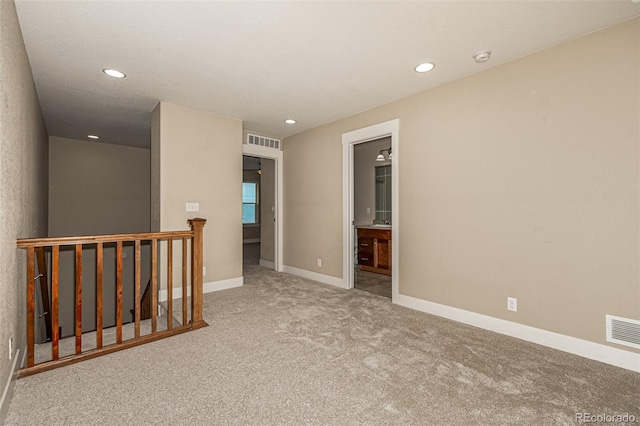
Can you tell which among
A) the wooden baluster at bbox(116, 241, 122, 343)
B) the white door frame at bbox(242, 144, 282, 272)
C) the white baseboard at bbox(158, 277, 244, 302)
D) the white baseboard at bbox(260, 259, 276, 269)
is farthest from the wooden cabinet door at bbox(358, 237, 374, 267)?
the wooden baluster at bbox(116, 241, 122, 343)

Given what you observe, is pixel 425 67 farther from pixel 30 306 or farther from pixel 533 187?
pixel 30 306

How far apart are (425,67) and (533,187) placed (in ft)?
4.57

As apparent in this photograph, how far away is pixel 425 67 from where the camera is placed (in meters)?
2.71

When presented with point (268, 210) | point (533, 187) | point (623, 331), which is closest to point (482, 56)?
point (533, 187)

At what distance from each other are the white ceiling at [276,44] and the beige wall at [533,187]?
0.82 feet

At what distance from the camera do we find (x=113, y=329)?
9.58 ft

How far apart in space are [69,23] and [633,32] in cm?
389

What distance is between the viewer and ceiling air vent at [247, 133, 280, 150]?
4.87 m

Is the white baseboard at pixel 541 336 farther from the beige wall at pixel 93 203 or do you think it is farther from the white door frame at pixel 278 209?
the beige wall at pixel 93 203

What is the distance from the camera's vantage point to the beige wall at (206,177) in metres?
3.65

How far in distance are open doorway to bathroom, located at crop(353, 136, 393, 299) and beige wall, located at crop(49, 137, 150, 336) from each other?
3632 millimetres

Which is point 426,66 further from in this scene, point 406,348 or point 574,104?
point 406,348

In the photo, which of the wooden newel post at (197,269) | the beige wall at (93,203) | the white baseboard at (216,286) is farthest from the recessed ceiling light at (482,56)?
the beige wall at (93,203)

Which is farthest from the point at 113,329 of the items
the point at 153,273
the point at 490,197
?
the point at 490,197
